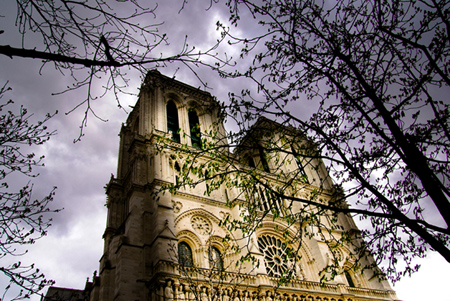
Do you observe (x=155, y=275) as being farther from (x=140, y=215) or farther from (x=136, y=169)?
(x=136, y=169)

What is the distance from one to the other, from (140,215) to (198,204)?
3.34m

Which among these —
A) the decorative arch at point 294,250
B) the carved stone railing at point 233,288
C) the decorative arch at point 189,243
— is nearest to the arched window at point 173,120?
the decorative arch at point 189,243

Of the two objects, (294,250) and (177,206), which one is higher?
(177,206)

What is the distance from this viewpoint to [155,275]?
1206cm

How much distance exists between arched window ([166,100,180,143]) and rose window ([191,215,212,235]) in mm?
7001

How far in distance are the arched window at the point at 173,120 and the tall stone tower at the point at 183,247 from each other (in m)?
0.20

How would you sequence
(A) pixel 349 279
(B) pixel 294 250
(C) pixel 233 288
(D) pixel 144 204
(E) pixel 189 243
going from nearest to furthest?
1. (C) pixel 233 288
2. (E) pixel 189 243
3. (D) pixel 144 204
4. (B) pixel 294 250
5. (A) pixel 349 279

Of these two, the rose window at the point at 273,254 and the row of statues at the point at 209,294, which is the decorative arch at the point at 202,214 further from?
the row of statues at the point at 209,294

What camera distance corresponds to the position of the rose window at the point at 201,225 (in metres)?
16.1

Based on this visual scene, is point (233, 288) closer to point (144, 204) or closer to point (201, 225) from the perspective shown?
point (201, 225)

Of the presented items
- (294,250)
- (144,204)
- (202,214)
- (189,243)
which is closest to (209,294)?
(189,243)

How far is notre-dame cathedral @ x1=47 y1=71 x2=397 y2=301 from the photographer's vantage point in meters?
12.4

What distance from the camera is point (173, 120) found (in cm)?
2352

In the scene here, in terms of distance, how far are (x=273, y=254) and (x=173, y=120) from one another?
1211 centimetres
